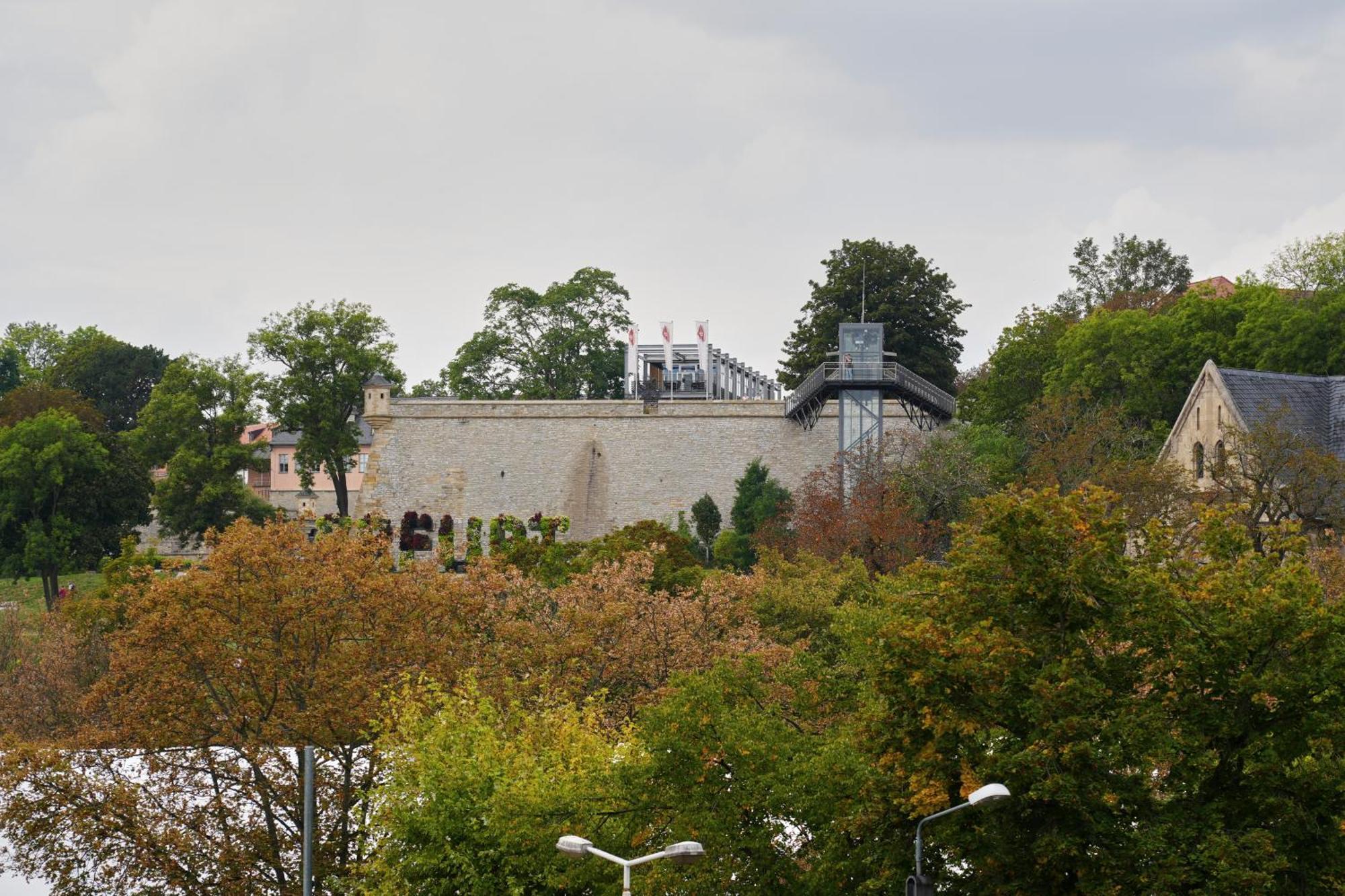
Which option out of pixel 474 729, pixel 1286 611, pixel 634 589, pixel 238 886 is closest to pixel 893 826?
pixel 1286 611

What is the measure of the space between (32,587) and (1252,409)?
4675 cm

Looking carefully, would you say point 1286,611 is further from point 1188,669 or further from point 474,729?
point 474,729

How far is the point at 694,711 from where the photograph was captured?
72.6 ft

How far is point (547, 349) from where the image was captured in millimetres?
85438

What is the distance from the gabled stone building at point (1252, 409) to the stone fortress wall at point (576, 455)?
829 inches

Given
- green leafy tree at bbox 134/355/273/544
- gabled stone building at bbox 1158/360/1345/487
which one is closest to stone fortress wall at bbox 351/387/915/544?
green leafy tree at bbox 134/355/273/544

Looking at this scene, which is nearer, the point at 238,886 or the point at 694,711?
the point at 694,711

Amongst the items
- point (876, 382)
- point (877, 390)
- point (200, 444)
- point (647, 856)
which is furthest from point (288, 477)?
point (647, 856)

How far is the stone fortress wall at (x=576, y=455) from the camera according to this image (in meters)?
69.4

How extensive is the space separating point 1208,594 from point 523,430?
172ft

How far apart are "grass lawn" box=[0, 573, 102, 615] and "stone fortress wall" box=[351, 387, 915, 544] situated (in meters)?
10.4

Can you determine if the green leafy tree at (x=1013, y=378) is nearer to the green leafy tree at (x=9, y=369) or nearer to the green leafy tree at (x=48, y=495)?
the green leafy tree at (x=48, y=495)

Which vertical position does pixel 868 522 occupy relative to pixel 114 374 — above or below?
below

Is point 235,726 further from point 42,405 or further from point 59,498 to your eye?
point 42,405
